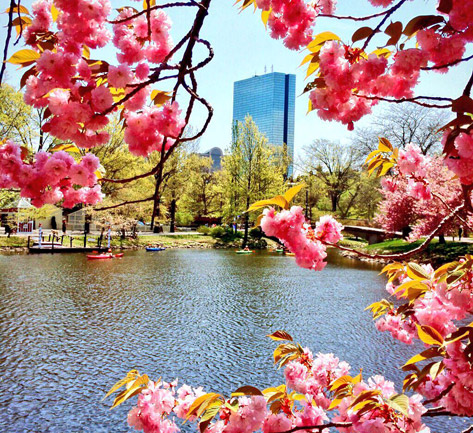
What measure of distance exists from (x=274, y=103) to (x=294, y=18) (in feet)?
376

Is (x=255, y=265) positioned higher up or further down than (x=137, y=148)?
further down

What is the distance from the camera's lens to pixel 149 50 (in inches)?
52.9

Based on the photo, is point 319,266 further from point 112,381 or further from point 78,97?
point 112,381

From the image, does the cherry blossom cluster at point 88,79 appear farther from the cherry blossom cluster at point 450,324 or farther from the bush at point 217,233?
the bush at point 217,233

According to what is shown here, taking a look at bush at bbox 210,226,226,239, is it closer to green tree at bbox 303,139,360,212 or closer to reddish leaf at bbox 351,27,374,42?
green tree at bbox 303,139,360,212

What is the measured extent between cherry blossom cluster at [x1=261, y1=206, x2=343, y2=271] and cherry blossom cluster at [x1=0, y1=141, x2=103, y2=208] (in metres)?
0.58

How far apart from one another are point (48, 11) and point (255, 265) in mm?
16993

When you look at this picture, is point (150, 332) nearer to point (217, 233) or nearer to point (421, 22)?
point (421, 22)

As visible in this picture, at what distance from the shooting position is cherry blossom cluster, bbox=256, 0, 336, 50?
1278mm

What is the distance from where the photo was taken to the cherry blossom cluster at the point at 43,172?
1.18m

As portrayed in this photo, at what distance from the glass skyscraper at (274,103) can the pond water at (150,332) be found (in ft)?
317

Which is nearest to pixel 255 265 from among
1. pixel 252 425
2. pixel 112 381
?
pixel 112 381

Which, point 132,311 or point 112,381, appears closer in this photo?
point 112,381

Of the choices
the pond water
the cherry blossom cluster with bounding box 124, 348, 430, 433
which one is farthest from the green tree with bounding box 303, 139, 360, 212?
the cherry blossom cluster with bounding box 124, 348, 430, 433
